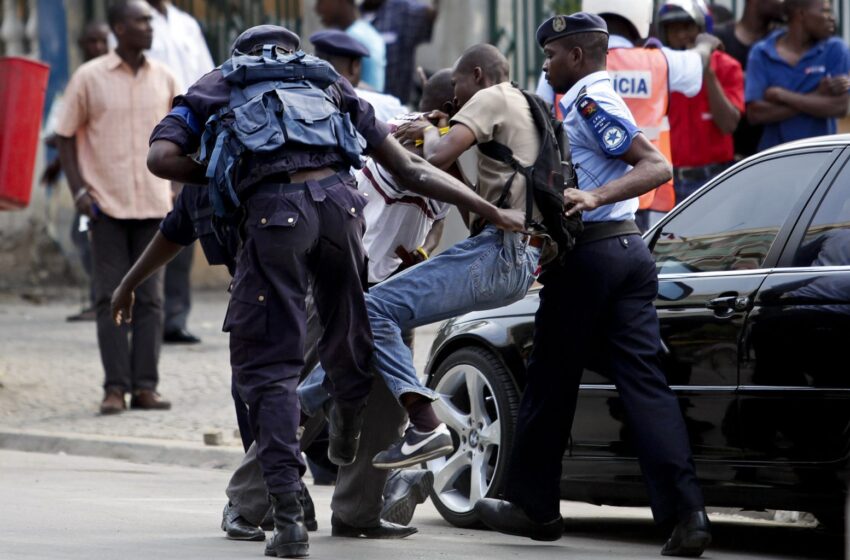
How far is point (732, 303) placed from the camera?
6.59 meters

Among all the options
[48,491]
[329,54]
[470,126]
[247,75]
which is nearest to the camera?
[247,75]

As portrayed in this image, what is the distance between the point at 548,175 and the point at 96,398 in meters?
5.91

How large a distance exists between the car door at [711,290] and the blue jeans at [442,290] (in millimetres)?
634

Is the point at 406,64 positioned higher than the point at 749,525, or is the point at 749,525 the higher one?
the point at 406,64

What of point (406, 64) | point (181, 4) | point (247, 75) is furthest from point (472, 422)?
point (181, 4)

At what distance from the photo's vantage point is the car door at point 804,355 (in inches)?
244

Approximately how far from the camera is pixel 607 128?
660cm

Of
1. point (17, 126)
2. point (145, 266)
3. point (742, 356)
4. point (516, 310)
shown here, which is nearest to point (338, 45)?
point (516, 310)

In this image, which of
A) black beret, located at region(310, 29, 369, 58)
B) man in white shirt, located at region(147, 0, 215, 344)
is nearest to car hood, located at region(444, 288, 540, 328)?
black beret, located at region(310, 29, 369, 58)

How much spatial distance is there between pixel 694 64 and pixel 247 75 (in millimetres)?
4174

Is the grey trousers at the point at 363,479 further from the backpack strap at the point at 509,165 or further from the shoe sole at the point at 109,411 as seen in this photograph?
the shoe sole at the point at 109,411

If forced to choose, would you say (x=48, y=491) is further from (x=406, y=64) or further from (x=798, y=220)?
(x=406, y=64)

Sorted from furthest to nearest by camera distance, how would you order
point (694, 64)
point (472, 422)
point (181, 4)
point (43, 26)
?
point (43, 26) → point (181, 4) → point (694, 64) → point (472, 422)

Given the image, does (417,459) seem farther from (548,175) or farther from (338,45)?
(338,45)
